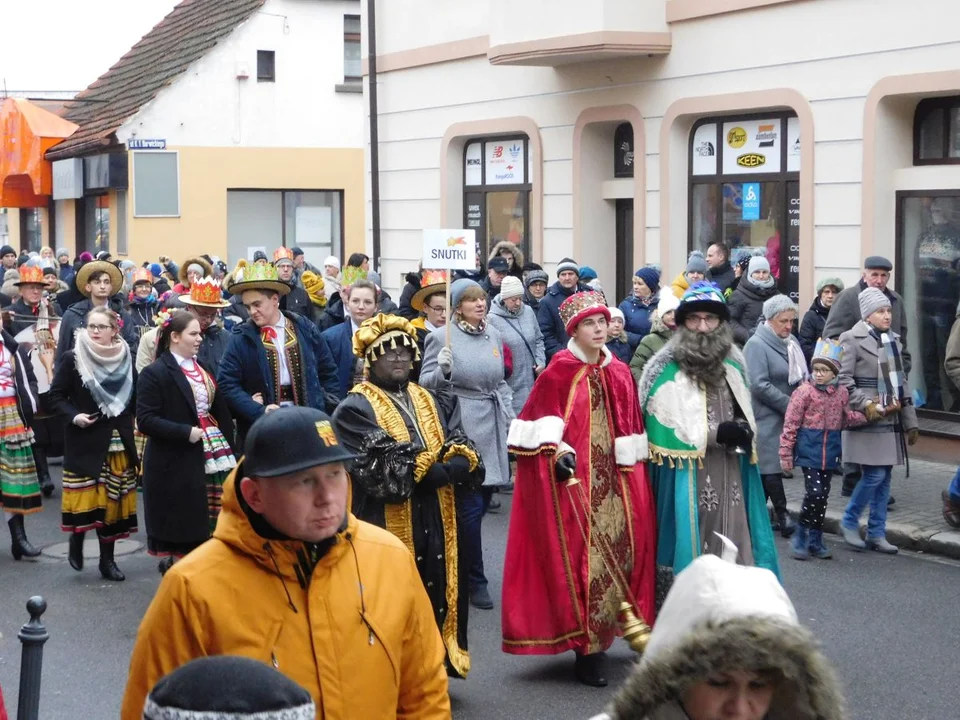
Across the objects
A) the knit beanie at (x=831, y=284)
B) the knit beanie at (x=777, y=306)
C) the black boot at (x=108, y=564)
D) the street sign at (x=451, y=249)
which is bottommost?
the black boot at (x=108, y=564)

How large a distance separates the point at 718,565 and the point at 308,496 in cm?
103

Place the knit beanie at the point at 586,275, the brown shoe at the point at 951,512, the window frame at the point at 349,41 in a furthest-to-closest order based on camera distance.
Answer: the window frame at the point at 349,41
the knit beanie at the point at 586,275
the brown shoe at the point at 951,512

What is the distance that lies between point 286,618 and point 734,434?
154 inches

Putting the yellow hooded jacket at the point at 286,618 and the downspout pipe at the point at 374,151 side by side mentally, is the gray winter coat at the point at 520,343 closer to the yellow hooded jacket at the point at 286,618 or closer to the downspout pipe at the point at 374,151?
the yellow hooded jacket at the point at 286,618

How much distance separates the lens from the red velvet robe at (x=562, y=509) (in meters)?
6.95

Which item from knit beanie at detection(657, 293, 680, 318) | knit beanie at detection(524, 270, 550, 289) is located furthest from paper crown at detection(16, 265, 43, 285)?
knit beanie at detection(657, 293, 680, 318)

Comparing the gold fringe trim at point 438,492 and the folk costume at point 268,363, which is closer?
the gold fringe trim at point 438,492

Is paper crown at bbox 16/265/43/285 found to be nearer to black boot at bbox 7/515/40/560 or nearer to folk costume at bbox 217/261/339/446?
black boot at bbox 7/515/40/560

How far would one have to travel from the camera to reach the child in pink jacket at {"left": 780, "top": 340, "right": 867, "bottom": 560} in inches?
377

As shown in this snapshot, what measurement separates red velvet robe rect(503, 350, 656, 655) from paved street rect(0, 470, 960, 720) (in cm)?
31

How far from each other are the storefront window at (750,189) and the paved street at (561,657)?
553 cm

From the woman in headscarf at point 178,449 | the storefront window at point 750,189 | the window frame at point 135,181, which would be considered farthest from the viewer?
the window frame at point 135,181

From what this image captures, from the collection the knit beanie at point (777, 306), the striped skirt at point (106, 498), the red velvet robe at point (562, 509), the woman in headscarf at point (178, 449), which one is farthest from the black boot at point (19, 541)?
the knit beanie at point (777, 306)

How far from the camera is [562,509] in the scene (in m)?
6.96
